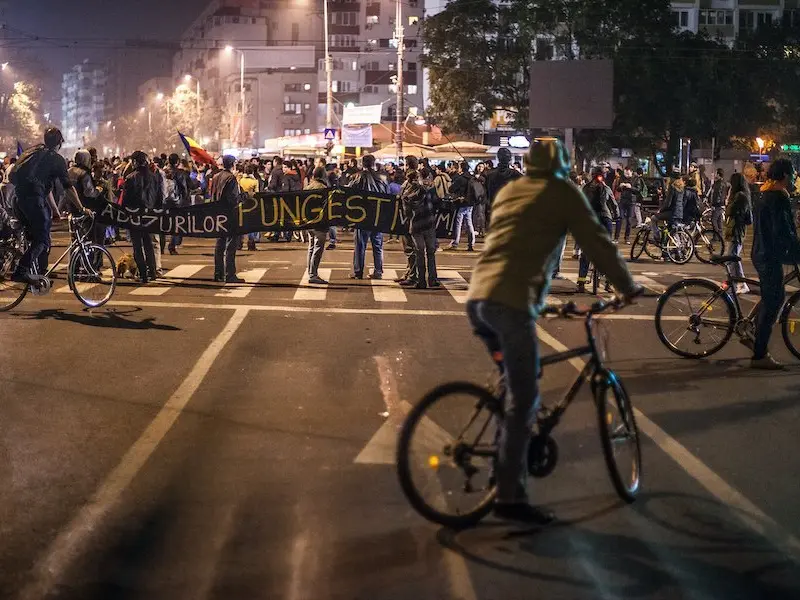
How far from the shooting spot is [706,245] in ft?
83.8

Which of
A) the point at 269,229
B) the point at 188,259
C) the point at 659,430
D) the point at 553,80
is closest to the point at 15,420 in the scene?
the point at 659,430

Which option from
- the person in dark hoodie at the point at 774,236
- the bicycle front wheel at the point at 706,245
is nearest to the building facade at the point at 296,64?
the bicycle front wheel at the point at 706,245

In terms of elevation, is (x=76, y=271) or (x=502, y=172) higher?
(x=502, y=172)

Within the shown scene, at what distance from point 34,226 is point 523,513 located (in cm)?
925

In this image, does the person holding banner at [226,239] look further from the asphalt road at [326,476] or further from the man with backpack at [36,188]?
the asphalt road at [326,476]

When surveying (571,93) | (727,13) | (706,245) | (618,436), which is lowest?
(706,245)

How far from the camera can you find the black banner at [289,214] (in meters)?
18.0

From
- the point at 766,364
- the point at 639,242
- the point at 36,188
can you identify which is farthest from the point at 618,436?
the point at 639,242

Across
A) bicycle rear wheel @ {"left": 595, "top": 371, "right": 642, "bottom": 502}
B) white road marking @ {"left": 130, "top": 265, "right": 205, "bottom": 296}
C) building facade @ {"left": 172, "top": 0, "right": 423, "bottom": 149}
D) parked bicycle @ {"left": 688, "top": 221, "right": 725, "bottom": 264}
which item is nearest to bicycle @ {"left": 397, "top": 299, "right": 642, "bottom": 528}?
bicycle rear wheel @ {"left": 595, "top": 371, "right": 642, "bottom": 502}

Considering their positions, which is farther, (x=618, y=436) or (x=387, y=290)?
(x=387, y=290)

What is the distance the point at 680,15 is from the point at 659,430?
9146 centimetres

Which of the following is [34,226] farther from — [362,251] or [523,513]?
[523,513]

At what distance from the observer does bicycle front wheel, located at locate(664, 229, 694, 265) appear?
74.0 ft

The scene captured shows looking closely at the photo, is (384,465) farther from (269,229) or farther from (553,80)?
(553,80)
